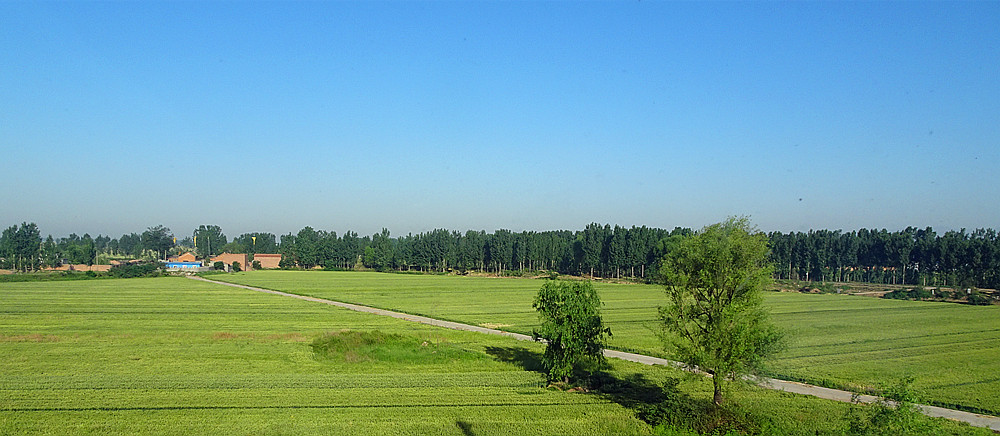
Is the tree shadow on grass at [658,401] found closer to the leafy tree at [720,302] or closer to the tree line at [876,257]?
the leafy tree at [720,302]

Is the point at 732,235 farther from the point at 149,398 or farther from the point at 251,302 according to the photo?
the point at 251,302

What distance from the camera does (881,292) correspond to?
392ft

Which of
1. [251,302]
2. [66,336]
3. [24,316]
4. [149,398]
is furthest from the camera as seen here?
[251,302]

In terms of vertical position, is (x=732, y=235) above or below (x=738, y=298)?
above

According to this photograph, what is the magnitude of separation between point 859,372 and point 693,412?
619 inches

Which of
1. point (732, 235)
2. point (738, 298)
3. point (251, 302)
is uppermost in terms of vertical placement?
point (732, 235)

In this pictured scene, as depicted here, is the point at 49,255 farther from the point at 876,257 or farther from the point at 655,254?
the point at 876,257

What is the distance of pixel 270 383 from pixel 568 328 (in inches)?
608

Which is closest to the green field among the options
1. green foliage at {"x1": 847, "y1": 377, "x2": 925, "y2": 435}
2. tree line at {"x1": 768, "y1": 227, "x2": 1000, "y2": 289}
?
green foliage at {"x1": 847, "y1": 377, "x2": 925, "y2": 435}

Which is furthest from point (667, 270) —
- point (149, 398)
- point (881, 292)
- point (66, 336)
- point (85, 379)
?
point (881, 292)

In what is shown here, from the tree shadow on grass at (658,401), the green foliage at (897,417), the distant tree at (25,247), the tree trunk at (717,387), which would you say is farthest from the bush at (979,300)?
the distant tree at (25,247)

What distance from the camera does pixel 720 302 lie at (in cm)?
2544

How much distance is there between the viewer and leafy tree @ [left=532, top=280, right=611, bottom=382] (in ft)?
107

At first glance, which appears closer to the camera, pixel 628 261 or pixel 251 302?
pixel 251 302
